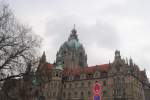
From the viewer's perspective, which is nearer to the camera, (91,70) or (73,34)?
(91,70)

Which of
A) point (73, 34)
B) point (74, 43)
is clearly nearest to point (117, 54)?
point (74, 43)

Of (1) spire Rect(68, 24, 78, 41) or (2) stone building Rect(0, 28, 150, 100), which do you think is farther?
(1) spire Rect(68, 24, 78, 41)

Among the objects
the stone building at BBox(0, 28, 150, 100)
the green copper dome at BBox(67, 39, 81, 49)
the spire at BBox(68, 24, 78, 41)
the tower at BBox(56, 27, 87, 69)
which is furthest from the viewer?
the spire at BBox(68, 24, 78, 41)

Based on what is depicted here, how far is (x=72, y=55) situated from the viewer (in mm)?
87000

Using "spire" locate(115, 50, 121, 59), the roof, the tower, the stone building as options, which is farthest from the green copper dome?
"spire" locate(115, 50, 121, 59)

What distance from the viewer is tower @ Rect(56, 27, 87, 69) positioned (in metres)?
86.1

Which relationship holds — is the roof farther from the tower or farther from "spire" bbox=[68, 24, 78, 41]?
"spire" bbox=[68, 24, 78, 41]

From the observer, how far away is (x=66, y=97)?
231 ft

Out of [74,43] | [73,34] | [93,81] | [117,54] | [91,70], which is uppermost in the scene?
[73,34]

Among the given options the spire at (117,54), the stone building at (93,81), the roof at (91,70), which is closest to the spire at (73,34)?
the stone building at (93,81)

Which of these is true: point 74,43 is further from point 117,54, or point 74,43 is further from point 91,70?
point 117,54

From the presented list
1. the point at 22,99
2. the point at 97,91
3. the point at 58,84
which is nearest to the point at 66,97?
the point at 58,84

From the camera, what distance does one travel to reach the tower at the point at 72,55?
86062 mm

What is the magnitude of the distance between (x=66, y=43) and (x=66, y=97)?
97.3 feet
